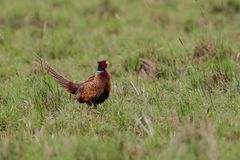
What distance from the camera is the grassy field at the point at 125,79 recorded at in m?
4.66

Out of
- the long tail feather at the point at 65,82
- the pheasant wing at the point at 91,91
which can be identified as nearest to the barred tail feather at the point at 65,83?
the long tail feather at the point at 65,82

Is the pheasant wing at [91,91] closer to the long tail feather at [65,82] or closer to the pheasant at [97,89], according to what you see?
the pheasant at [97,89]

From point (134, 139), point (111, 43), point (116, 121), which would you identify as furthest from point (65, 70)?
point (134, 139)

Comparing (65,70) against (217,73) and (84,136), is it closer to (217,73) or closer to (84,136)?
(217,73)

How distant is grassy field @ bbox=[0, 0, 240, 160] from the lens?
466cm

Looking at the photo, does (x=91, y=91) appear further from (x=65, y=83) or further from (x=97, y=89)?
(x=65, y=83)

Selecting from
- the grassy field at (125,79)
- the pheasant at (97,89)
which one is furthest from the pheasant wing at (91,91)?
the grassy field at (125,79)

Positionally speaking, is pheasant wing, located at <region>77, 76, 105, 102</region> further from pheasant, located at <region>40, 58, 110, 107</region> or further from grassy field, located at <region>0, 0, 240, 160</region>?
grassy field, located at <region>0, 0, 240, 160</region>

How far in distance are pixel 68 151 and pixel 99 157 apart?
0.20 metres

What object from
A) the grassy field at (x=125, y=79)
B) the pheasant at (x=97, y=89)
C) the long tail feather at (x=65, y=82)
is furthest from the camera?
the long tail feather at (x=65, y=82)

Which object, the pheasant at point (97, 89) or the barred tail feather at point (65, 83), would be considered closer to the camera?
the pheasant at point (97, 89)

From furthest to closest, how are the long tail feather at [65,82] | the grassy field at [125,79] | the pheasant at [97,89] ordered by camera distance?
the long tail feather at [65,82]
the pheasant at [97,89]
the grassy field at [125,79]

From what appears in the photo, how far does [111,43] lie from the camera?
8500mm

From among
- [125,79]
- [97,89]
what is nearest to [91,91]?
[97,89]
